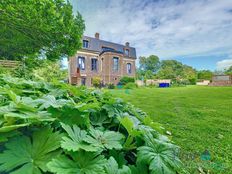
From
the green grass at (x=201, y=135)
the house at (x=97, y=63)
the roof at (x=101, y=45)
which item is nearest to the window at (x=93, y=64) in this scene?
the house at (x=97, y=63)

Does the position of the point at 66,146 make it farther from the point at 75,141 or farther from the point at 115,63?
the point at 115,63

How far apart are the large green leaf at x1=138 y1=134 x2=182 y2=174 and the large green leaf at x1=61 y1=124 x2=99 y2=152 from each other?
0.65 ft

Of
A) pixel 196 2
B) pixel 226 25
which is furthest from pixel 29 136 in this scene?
pixel 226 25

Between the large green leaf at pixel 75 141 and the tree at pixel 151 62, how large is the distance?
165ft

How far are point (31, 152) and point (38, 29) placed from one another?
29.6 feet

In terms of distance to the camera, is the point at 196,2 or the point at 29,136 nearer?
the point at 29,136

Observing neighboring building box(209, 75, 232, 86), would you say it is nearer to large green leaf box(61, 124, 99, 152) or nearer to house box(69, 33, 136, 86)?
house box(69, 33, 136, 86)

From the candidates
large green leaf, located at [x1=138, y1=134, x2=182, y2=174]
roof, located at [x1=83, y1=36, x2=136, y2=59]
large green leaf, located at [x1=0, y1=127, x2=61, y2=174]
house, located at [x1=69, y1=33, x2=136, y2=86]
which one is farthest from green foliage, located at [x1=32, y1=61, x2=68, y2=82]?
roof, located at [x1=83, y1=36, x2=136, y2=59]

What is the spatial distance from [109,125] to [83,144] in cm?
37

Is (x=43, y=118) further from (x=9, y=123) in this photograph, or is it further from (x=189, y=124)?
(x=189, y=124)

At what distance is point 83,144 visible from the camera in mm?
637

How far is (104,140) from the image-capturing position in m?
0.72

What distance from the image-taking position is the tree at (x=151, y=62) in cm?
4955

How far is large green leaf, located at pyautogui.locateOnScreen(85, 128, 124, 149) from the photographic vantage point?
26.2 inches
